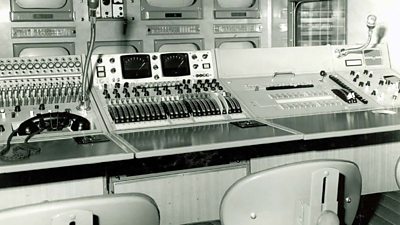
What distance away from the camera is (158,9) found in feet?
14.1

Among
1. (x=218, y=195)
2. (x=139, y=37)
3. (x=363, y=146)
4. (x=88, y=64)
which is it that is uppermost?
(x=139, y=37)

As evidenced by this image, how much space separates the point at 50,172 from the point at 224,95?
95 cm

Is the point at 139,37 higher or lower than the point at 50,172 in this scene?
higher

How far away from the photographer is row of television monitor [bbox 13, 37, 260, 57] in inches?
157

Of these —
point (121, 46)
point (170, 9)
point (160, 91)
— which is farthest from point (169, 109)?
point (170, 9)

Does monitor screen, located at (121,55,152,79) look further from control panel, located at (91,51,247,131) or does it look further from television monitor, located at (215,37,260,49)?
television monitor, located at (215,37,260,49)

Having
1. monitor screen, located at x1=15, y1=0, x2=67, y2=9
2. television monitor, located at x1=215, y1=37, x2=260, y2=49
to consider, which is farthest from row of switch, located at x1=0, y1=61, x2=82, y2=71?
television monitor, located at x1=215, y1=37, x2=260, y2=49

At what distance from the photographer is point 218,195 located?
2449 mm

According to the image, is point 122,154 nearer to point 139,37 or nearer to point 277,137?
point 277,137

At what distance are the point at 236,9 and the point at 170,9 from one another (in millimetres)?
657

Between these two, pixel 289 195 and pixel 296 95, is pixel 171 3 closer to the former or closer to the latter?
pixel 296 95

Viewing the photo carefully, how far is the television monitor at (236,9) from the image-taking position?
14.9 ft

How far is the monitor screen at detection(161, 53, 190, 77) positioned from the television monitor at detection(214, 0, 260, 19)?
6.39 feet

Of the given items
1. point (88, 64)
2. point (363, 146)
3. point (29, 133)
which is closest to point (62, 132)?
point (29, 133)
